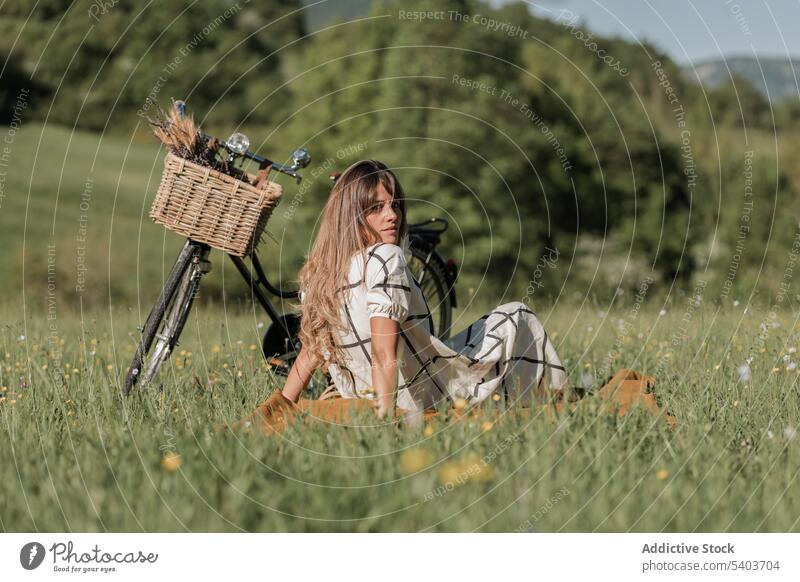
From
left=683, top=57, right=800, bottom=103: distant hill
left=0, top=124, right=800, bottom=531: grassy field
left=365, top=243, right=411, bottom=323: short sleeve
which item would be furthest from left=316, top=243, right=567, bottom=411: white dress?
left=683, top=57, right=800, bottom=103: distant hill

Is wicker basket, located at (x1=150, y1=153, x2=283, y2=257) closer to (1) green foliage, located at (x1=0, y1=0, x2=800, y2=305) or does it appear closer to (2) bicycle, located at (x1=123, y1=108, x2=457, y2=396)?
(2) bicycle, located at (x1=123, y1=108, x2=457, y2=396)

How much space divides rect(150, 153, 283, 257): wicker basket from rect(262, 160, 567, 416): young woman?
1.05 ft

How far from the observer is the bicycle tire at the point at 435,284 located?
483cm

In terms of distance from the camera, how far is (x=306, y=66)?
35.4 m

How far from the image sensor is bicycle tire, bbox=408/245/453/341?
4.83 m

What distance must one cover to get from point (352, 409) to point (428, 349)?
1.95 ft

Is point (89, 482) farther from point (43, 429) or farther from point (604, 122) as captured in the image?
point (604, 122)

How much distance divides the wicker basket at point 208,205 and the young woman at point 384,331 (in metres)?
0.32

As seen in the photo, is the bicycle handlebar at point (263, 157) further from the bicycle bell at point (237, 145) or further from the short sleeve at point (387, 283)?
the short sleeve at point (387, 283)

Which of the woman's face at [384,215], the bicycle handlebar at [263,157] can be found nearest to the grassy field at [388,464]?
the woman's face at [384,215]
